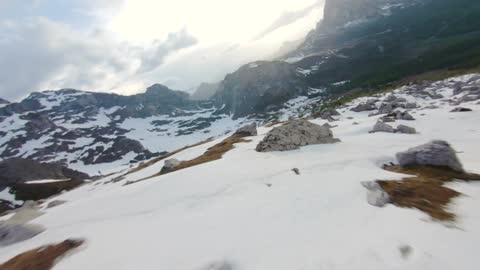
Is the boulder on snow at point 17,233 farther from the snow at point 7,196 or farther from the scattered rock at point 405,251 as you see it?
the snow at point 7,196

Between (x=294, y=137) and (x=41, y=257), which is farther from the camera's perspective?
(x=294, y=137)

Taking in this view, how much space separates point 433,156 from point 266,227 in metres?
24.9

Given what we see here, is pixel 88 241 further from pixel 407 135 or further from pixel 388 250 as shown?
pixel 407 135

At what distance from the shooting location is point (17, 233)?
98.3ft

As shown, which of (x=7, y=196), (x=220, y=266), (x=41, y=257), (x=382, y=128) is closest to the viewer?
(x=220, y=266)

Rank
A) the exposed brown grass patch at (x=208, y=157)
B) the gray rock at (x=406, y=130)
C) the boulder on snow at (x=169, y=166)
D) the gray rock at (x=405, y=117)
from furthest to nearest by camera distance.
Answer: the gray rock at (x=405, y=117) < the boulder on snow at (x=169, y=166) < the gray rock at (x=406, y=130) < the exposed brown grass patch at (x=208, y=157)

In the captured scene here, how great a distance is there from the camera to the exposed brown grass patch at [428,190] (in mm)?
19630

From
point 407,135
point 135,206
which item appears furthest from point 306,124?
point 135,206

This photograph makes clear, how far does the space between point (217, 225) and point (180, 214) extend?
4.30m

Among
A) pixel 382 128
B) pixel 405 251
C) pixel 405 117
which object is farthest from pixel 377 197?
pixel 405 117

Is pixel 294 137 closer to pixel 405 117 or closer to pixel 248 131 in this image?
pixel 248 131

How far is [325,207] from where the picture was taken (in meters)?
19.8

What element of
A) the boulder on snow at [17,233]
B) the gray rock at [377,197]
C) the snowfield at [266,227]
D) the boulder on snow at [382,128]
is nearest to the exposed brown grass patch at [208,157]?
the snowfield at [266,227]

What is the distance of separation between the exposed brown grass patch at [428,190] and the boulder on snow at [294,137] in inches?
771
